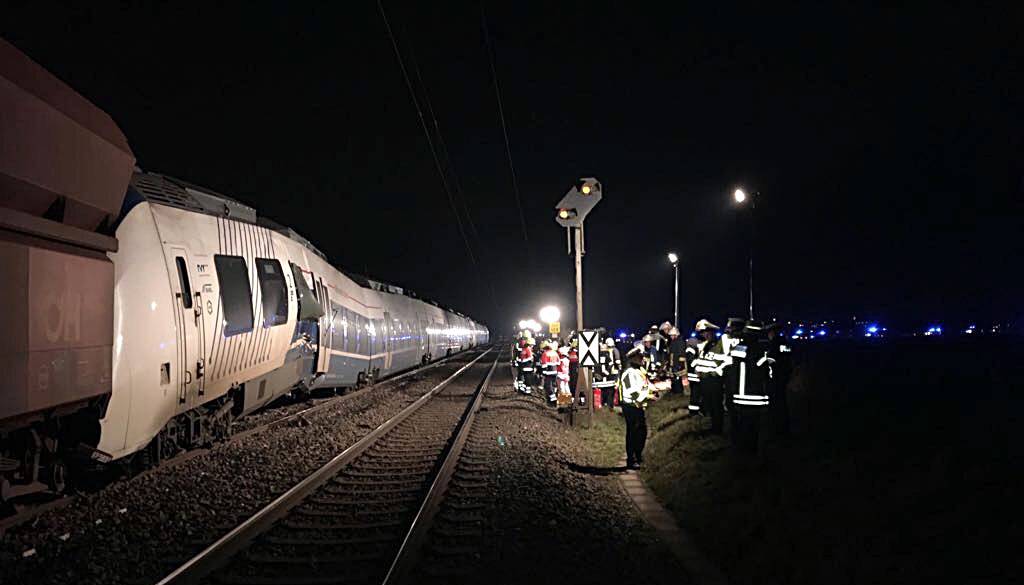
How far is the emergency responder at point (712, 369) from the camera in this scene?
11406mm

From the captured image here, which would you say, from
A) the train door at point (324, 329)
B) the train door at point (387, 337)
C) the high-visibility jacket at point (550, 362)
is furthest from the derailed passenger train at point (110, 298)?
the train door at point (387, 337)

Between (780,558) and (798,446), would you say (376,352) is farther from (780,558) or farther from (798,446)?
(780,558)

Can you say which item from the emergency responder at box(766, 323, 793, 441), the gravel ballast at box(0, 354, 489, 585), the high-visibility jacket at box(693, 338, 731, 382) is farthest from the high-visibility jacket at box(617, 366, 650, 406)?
the gravel ballast at box(0, 354, 489, 585)

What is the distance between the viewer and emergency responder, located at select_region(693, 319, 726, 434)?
11406 millimetres

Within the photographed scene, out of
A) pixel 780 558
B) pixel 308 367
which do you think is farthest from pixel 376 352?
pixel 780 558

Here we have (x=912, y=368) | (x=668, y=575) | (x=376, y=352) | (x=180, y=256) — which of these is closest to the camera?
(x=668, y=575)

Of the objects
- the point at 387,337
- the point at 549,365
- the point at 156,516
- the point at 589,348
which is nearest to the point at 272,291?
the point at 156,516

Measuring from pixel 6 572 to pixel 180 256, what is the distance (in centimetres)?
398

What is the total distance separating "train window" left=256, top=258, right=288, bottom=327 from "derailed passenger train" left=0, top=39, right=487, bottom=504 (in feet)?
0.12

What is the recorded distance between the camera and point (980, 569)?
16.2 ft

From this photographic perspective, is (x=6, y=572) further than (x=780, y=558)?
No

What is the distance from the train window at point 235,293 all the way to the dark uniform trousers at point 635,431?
569 centimetres

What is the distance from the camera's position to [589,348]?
46.9ft

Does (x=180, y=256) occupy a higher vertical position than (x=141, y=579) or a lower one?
higher
